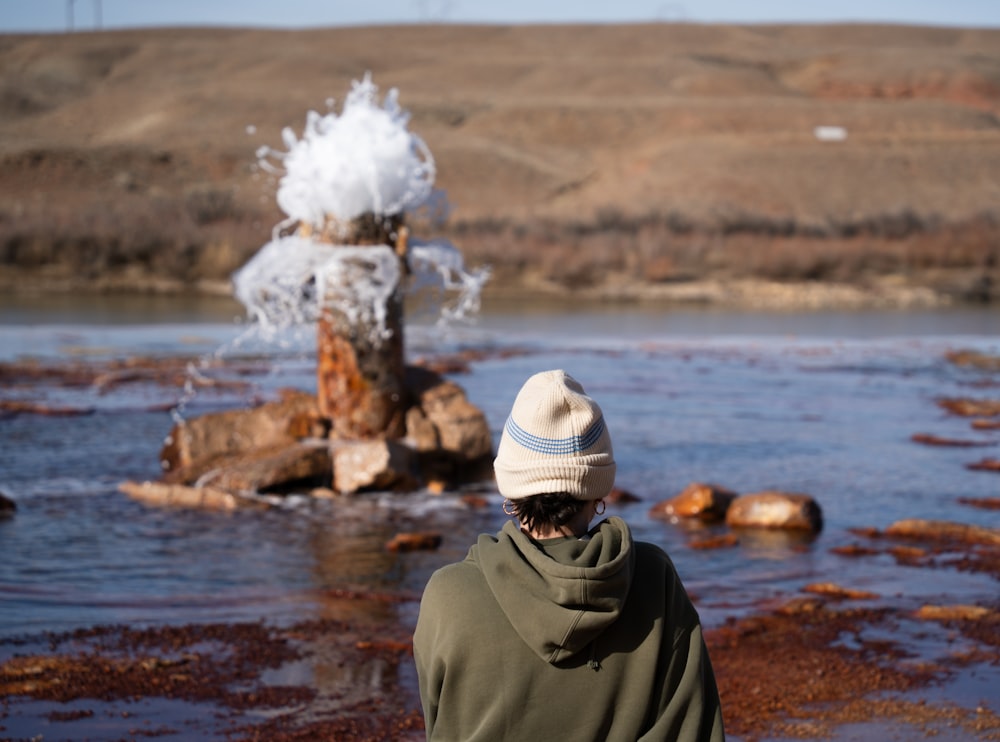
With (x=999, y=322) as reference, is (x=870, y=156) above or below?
above

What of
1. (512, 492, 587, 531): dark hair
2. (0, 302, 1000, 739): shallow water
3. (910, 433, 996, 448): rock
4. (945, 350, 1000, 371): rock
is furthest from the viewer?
(945, 350, 1000, 371): rock

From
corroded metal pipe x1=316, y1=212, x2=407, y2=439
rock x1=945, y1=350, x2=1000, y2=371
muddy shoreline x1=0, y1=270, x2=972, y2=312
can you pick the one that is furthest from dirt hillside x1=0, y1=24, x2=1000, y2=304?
rock x1=945, y1=350, x2=1000, y2=371

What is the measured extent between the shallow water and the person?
11.7 feet

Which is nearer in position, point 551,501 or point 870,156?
point 551,501

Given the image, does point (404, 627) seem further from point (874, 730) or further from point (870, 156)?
point (870, 156)

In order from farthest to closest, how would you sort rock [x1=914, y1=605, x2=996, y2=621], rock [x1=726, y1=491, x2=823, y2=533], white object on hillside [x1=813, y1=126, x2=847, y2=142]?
white object on hillside [x1=813, y1=126, x2=847, y2=142] < rock [x1=726, y1=491, x2=823, y2=533] < rock [x1=914, y1=605, x2=996, y2=621]

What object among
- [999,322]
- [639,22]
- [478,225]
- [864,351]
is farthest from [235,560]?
[639,22]

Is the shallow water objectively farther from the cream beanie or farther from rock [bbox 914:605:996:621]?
the cream beanie

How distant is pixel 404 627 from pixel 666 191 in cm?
5312

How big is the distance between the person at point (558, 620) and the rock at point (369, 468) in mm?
8047

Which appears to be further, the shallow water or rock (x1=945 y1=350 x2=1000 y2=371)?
rock (x1=945 y1=350 x2=1000 y2=371)

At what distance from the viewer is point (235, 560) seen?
8828mm

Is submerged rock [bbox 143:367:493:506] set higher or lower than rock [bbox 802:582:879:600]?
higher

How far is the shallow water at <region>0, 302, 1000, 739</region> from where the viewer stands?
26.5 feet
